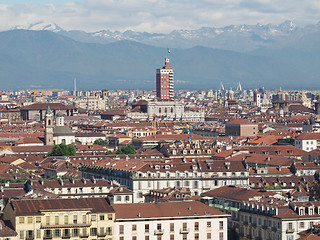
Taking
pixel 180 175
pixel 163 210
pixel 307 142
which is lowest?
pixel 307 142

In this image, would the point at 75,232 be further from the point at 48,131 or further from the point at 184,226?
the point at 48,131

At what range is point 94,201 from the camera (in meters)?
50.2

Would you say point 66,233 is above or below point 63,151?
above

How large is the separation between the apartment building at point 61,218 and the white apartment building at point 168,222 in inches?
41.9

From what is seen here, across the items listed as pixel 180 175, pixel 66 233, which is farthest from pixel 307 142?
pixel 66 233

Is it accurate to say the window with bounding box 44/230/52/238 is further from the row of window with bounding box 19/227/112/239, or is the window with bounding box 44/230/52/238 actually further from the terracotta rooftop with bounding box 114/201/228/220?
the terracotta rooftop with bounding box 114/201/228/220

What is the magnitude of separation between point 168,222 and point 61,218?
20.0 ft

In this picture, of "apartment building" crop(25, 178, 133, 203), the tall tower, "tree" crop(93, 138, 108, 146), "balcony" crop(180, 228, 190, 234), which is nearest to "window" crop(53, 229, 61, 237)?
"balcony" crop(180, 228, 190, 234)

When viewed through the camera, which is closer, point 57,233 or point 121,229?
point 57,233

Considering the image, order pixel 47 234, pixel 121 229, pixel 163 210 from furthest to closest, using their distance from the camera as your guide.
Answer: pixel 163 210 → pixel 121 229 → pixel 47 234

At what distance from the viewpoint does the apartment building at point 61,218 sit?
155 feet

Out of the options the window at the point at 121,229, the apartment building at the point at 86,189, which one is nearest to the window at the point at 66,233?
the window at the point at 121,229

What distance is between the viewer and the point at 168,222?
51.5m

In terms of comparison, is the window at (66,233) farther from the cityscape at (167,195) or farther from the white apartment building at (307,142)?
the white apartment building at (307,142)
